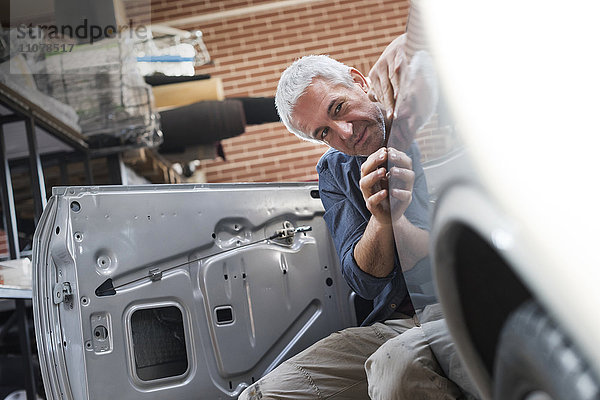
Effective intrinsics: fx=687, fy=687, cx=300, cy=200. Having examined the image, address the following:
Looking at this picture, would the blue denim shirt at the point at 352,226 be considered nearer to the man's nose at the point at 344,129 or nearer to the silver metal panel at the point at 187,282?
the man's nose at the point at 344,129

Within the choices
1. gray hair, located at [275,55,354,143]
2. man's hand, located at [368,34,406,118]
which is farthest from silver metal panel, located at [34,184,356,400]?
man's hand, located at [368,34,406,118]

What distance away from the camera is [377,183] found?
1593 mm

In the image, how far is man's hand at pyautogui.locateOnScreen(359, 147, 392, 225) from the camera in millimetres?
1551

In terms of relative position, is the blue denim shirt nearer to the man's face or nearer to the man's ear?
the man's face

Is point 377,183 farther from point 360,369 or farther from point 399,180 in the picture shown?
point 360,369

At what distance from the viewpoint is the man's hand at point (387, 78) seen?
5.27 feet

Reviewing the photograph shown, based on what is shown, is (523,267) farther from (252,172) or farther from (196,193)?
(252,172)

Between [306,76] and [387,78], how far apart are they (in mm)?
357

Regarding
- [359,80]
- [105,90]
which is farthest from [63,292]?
[105,90]

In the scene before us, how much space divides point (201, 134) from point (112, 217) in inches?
127

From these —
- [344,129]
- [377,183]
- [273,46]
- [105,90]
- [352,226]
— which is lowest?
[352,226]

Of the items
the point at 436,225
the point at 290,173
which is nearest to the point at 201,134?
the point at 290,173

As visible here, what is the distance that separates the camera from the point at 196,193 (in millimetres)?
2490

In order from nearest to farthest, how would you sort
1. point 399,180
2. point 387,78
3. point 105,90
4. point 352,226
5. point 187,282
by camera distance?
point 399,180, point 387,78, point 352,226, point 187,282, point 105,90
